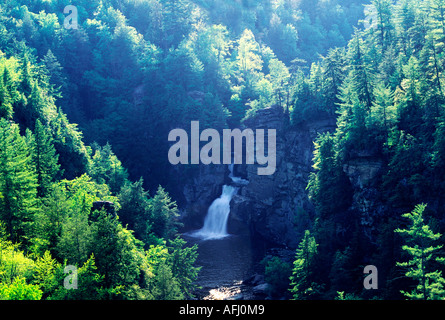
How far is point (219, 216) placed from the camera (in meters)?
76.0

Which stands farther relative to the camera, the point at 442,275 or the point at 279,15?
the point at 279,15

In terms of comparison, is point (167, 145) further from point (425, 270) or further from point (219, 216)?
point (425, 270)

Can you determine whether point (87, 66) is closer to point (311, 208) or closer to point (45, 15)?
point (45, 15)

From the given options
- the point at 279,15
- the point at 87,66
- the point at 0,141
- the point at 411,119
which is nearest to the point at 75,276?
the point at 0,141

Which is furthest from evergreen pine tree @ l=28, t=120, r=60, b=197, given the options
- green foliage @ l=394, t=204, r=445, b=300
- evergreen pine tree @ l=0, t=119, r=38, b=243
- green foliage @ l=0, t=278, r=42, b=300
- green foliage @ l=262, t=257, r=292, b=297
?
green foliage @ l=394, t=204, r=445, b=300

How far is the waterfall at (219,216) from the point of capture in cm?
7288

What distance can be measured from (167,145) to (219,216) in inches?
788

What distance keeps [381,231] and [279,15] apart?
334ft

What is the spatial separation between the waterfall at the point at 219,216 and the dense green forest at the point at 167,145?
875 centimetres

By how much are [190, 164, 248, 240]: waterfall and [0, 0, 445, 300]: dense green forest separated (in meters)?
8.75

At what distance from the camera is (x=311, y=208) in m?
58.8

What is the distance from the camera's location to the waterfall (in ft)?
239

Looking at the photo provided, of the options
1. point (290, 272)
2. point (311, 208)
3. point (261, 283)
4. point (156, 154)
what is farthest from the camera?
point (156, 154)

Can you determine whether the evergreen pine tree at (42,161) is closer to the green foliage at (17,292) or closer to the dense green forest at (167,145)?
the dense green forest at (167,145)
